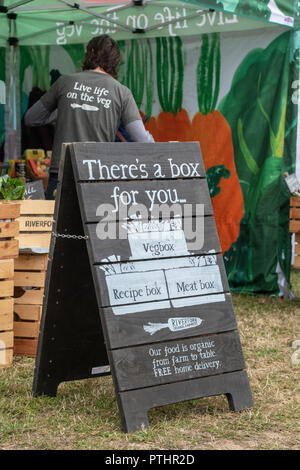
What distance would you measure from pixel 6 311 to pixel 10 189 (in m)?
0.73

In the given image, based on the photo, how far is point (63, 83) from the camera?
4914 mm

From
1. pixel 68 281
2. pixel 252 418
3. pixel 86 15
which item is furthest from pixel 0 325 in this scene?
pixel 86 15

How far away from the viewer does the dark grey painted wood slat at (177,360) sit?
328 centimetres

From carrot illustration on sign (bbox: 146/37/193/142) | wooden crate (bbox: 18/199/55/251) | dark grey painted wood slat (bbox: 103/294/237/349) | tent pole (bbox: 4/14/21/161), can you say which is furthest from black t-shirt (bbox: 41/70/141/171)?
tent pole (bbox: 4/14/21/161)

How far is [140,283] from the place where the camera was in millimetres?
3428

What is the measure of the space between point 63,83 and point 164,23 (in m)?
2.54

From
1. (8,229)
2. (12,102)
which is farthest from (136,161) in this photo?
(12,102)

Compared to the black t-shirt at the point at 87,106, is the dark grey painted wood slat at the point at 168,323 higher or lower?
lower

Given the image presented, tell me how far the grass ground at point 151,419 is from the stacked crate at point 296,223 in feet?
6.53

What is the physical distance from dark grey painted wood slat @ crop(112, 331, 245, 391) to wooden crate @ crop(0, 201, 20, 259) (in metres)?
1.33

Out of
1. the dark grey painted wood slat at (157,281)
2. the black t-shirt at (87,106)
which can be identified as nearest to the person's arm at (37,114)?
the black t-shirt at (87,106)

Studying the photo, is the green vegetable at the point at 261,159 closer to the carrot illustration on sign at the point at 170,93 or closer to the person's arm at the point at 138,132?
the carrot illustration on sign at the point at 170,93

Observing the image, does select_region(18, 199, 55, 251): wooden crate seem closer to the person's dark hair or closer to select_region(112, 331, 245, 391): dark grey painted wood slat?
the person's dark hair
